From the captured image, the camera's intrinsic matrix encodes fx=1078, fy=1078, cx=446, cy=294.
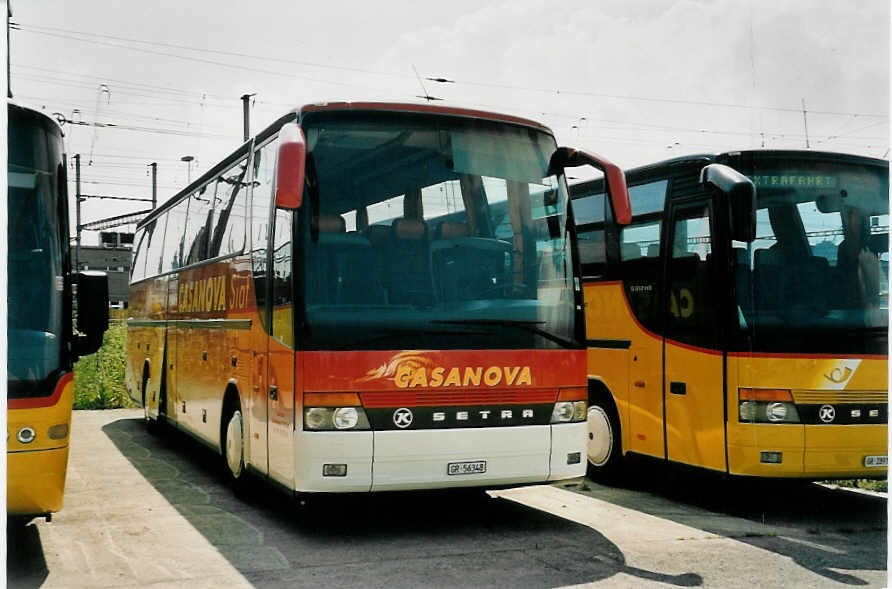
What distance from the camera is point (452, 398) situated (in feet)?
25.3

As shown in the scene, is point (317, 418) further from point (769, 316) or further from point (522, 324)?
point (769, 316)

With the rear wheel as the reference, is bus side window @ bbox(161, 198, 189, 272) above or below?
above

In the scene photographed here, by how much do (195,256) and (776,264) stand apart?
246 inches

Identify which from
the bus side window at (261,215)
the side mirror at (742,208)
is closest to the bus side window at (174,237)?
the bus side window at (261,215)

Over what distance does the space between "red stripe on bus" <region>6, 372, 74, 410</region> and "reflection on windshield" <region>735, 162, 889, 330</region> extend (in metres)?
5.30

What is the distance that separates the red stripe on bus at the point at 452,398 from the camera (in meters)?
7.50

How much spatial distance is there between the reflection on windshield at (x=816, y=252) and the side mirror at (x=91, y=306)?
5000 millimetres

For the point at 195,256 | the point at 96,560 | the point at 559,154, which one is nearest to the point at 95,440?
the point at 195,256

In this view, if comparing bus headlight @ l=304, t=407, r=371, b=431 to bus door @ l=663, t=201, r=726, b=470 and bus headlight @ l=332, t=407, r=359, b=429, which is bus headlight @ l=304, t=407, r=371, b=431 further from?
bus door @ l=663, t=201, r=726, b=470

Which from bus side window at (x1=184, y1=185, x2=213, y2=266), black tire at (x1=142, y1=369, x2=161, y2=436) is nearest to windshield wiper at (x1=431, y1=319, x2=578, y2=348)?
bus side window at (x1=184, y1=185, x2=213, y2=266)

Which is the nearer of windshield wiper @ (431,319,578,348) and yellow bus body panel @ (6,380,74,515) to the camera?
yellow bus body panel @ (6,380,74,515)

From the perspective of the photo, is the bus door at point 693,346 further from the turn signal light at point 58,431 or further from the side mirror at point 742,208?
the turn signal light at point 58,431

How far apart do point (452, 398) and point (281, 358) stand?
130cm

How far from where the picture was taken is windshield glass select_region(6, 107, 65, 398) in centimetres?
653
